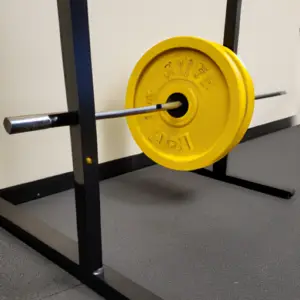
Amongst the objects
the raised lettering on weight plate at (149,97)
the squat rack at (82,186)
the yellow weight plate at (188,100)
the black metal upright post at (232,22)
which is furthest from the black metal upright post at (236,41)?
the squat rack at (82,186)

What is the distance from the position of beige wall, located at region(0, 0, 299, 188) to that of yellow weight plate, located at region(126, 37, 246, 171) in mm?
217

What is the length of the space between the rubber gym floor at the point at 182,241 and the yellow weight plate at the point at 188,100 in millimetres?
203

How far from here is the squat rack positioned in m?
0.82

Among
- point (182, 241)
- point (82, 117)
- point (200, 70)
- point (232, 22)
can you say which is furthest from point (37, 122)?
point (232, 22)

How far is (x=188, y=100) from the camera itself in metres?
1.38

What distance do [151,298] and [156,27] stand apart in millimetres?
1287

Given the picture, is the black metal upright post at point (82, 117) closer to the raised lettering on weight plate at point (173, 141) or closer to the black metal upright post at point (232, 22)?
the raised lettering on weight plate at point (173, 141)

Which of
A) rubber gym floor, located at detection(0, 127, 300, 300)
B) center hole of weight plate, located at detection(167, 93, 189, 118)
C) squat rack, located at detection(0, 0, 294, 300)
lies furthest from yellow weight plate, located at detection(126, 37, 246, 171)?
squat rack, located at detection(0, 0, 294, 300)

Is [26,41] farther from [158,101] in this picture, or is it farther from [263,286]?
[263,286]

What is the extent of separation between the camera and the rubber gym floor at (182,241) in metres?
0.98

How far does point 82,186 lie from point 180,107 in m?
0.63

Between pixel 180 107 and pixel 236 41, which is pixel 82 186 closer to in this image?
pixel 180 107

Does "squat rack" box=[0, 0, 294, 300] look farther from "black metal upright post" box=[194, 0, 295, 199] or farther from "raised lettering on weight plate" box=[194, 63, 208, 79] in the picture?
"black metal upright post" box=[194, 0, 295, 199]

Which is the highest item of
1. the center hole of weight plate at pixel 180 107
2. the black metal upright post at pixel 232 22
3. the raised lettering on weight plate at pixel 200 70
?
the black metal upright post at pixel 232 22
